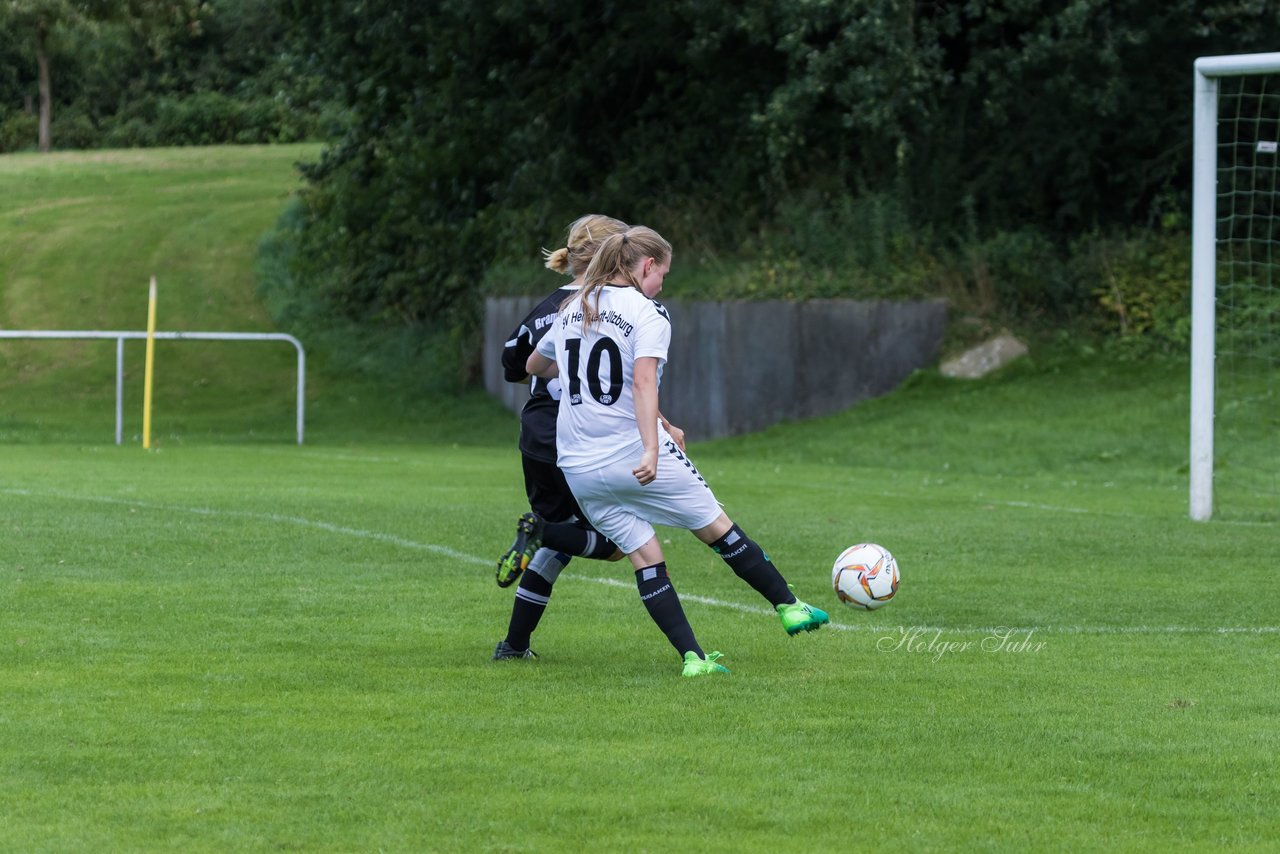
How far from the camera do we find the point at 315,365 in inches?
1150

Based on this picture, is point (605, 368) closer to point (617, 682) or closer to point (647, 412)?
point (647, 412)

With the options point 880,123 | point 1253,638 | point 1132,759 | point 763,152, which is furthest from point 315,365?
point 1132,759

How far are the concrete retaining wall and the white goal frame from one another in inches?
353

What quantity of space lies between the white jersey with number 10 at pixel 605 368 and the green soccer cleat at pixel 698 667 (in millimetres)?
773

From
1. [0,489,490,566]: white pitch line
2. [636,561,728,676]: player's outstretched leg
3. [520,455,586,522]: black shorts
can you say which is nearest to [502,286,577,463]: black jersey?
[520,455,586,522]: black shorts

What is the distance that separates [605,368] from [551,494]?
0.75m

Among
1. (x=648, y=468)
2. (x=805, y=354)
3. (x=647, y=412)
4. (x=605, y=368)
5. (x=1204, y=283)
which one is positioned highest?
(x=1204, y=283)

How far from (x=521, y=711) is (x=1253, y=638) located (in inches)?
136

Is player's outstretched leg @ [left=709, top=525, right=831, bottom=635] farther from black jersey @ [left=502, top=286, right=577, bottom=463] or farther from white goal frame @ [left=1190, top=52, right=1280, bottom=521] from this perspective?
white goal frame @ [left=1190, top=52, right=1280, bottom=521]

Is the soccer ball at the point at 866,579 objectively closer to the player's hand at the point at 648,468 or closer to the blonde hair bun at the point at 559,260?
the player's hand at the point at 648,468

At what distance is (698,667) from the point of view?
6.58 metres

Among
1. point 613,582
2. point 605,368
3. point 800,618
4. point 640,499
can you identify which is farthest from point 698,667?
point 613,582

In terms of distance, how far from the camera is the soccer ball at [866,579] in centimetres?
745

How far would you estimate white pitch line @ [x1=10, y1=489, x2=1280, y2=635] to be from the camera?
785cm
